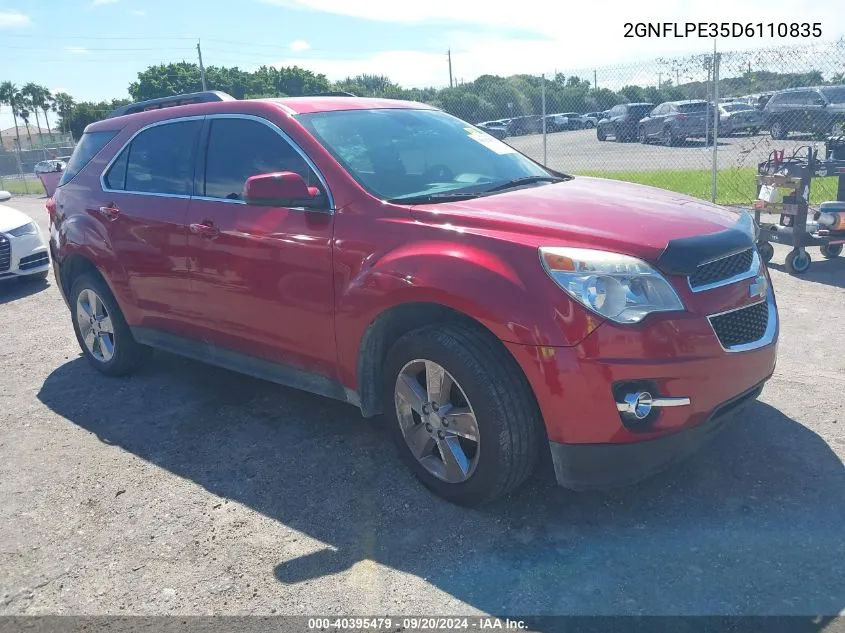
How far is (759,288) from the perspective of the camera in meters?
3.35

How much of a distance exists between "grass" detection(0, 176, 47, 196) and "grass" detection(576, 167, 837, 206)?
69.7 ft

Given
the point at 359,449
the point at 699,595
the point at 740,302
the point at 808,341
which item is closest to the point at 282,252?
the point at 359,449

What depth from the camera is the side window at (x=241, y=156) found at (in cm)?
399

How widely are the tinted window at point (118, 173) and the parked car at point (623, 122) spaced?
1896cm

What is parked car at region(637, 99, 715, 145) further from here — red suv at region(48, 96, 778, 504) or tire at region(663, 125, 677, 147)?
red suv at region(48, 96, 778, 504)

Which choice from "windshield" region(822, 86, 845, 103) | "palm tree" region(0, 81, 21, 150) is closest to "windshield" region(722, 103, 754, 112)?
"windshield" region(822, 86, 845, 103)

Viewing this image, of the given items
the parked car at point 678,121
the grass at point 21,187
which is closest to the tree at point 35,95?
the grass at point 21,187

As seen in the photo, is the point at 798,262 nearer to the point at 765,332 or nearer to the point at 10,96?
the point at 765,332

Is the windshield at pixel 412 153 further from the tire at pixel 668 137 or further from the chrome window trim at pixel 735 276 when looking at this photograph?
the tire at pixel 668 137

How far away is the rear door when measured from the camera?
4543 millimetres

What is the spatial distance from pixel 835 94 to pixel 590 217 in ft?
44.2

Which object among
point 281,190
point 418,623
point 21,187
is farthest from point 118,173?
point 21,187

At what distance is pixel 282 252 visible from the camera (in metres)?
3.86

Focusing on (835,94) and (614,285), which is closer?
(614,285)
